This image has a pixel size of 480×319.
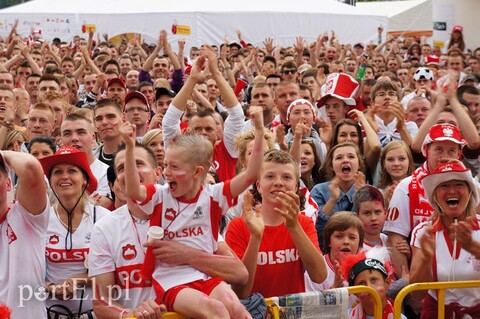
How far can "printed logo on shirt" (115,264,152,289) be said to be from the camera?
4.64m

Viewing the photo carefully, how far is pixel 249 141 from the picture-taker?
6.39 m

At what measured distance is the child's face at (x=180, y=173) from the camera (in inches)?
177

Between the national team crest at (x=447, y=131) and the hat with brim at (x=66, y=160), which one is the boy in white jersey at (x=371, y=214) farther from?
the hat with brim at (x=66, y=160)

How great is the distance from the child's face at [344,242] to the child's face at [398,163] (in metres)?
1.64

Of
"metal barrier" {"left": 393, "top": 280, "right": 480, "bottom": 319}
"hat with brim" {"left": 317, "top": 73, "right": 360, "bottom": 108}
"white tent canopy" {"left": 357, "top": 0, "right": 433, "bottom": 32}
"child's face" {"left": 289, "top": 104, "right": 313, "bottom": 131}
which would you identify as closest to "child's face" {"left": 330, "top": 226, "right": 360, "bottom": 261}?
"metal barrier" {"left": 393, "top": 280, "right": 480, "bottom": 319}

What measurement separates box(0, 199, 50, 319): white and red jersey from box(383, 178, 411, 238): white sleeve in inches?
117

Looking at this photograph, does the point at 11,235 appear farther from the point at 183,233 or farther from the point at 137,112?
the point at 137,112

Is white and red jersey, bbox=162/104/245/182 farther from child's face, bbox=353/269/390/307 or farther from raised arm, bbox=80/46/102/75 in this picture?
raised arm, bbox=80/46/102/75

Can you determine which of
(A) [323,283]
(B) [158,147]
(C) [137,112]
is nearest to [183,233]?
(A) [323,283]

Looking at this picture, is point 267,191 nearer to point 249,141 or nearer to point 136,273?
point 136,273

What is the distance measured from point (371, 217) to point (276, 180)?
4.90 ft

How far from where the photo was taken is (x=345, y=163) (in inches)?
270

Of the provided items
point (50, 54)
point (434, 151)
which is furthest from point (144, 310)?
point (50, 54)

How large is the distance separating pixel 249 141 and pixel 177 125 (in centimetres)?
71
